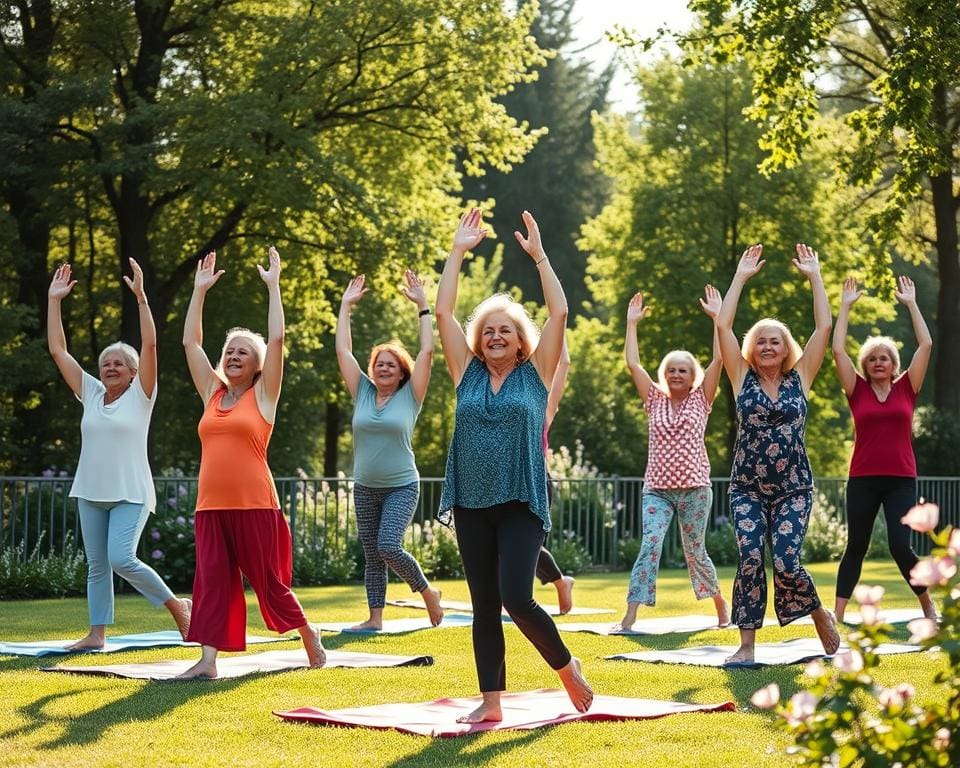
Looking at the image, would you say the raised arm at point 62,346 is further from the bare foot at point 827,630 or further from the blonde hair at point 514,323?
the bare foot at point 827,630

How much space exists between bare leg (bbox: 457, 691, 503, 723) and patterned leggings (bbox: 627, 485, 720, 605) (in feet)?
15.9

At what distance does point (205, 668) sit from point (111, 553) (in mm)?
1540

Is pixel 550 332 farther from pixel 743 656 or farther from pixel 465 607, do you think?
pixel 465 607

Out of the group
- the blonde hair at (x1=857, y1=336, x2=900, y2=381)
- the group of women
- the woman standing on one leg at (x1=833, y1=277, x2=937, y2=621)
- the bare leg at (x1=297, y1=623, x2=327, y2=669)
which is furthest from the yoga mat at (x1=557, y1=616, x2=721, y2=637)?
the bare leg at (x1=297, y1=623, x2=327, y2=669)

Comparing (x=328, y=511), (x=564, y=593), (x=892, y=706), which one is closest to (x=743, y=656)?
(x=564, y=593)

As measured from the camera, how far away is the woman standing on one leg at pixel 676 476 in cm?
1191

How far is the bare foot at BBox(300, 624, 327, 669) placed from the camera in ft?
29.8

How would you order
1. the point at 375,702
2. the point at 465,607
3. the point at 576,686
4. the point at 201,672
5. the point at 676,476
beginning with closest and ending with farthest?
the point at 576,686 → the point at 375,702 → the point at 201,672 → the point at 676,476 → the point at 465,607

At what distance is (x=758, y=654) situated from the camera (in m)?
9.84

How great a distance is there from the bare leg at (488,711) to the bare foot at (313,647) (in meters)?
2.08

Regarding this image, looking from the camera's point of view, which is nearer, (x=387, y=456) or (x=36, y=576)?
(x=387, y=456)

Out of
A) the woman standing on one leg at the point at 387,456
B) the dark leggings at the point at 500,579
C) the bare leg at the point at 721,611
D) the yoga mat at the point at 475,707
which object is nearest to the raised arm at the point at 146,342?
the woman standing on one leg at the point at 387,456

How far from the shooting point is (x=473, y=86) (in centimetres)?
2691

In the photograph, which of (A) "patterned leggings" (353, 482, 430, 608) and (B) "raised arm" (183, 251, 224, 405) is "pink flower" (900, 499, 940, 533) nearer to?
(B) "raised arm" (183, 251, 224, 405)
